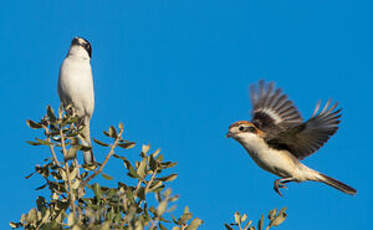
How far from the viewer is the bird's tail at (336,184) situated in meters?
5.53

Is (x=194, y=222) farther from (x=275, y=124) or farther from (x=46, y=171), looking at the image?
(x=275, y=124)

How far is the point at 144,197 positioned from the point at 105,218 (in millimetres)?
278

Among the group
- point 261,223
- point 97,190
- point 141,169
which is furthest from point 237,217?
point 97,190

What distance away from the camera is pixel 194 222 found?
9.66 feet

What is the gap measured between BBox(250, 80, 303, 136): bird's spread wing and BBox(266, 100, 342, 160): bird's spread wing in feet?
1.62

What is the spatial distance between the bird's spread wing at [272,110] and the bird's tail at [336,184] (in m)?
0.85

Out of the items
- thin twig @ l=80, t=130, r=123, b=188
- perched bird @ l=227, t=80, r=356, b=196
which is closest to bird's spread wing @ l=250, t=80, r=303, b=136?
perched bird @ l=227, t=80, r=356, b=196

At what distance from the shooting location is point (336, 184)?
560cm

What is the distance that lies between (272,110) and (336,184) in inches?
64.6

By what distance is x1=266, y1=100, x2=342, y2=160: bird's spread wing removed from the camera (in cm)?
529

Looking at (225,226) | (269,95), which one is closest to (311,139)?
(269,95)

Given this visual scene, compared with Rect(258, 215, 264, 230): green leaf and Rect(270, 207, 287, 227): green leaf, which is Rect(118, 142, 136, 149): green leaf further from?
Rect(270, 207, 287, 227): green leaf

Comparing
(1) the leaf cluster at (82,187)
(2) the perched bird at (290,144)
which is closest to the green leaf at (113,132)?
(1) the leaf cluster at (82,187)

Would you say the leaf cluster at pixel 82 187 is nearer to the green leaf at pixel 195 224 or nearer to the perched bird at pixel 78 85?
the green leaf at pixel 195 224
